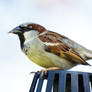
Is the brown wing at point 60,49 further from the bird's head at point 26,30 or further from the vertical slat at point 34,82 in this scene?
the vertical slat at point 34,82

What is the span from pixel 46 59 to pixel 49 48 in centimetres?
26

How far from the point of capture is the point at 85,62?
301 inches

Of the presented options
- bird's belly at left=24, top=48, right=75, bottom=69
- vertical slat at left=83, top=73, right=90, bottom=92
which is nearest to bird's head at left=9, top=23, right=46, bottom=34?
bird's belly at left=24, top=48, right=75, bottom=69

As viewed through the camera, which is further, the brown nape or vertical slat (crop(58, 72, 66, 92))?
the brown nape

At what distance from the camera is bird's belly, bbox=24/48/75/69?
748cm

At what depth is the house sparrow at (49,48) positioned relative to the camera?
24.6ft

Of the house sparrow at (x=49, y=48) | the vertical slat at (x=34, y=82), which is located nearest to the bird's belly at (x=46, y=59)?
the house sparrow at (x=49, y=48)

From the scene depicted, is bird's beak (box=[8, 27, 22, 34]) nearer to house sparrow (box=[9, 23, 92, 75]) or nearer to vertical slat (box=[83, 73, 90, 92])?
house sparrow (box=[9, 23, 92, 75])

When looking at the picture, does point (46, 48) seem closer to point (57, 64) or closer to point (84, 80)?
point (57, 64)

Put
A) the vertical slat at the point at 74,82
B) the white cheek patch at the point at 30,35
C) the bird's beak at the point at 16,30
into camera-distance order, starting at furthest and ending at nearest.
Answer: the bird's beak at the point at 16,30, the white cheek patch at the point at 30,35, the vertical slat at the point at 74,82

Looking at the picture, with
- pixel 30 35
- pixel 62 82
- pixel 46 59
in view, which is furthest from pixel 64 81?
pixel 30 35

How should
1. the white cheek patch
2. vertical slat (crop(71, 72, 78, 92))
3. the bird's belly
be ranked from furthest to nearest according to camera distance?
1. the white cheek patch
2. the bird's belly
3. vertical slat (crop(71, 72, 78, 92))

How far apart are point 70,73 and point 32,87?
39.4 inches

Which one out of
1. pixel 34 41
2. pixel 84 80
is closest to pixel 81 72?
pixel 84 80
